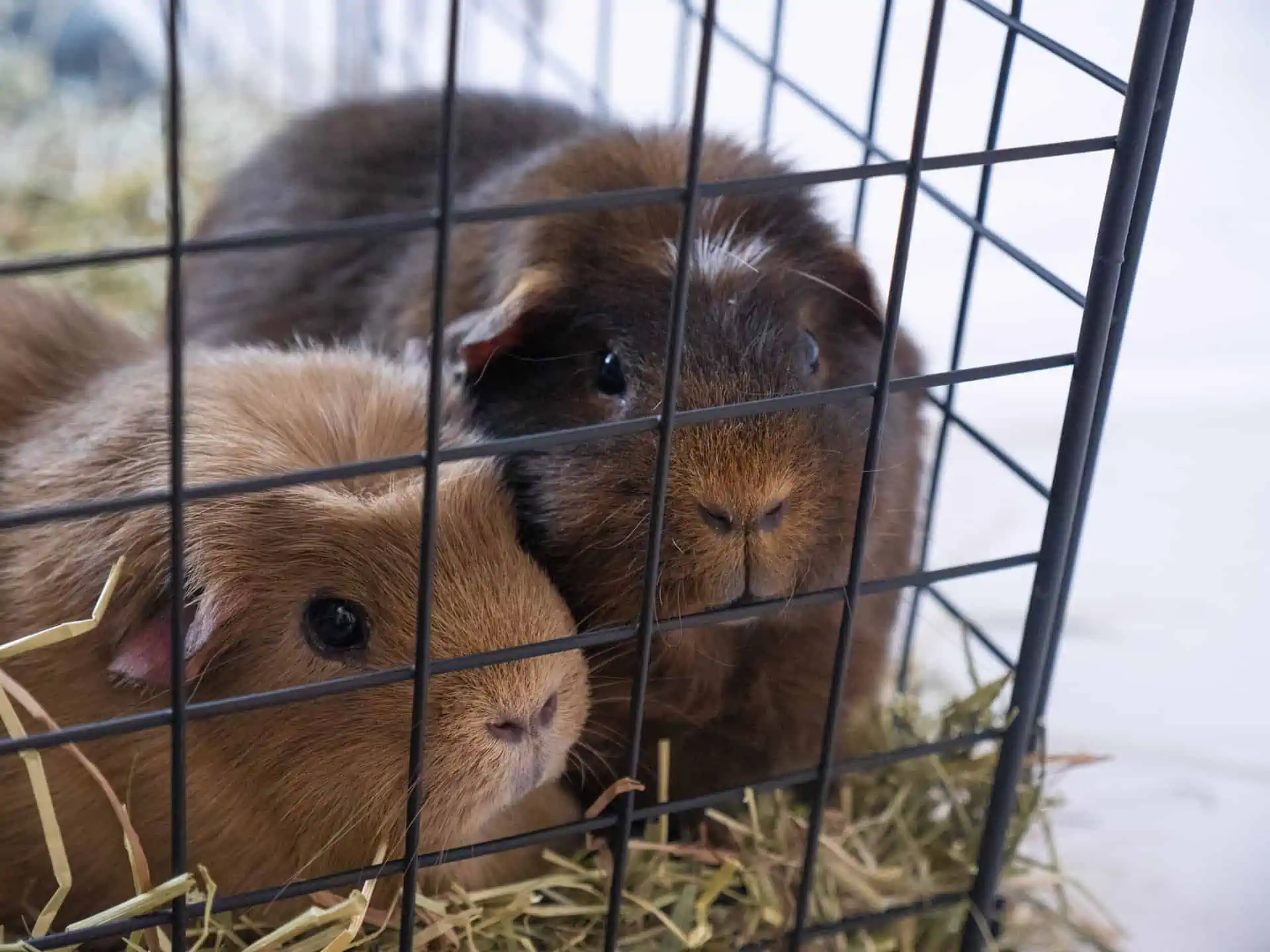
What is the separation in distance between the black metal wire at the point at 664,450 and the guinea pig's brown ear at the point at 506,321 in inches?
6.5

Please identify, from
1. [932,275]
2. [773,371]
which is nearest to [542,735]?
[773,371]

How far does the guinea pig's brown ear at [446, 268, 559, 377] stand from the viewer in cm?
158

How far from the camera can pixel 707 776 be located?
1.81m

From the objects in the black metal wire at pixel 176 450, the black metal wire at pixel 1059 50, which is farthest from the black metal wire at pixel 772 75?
the black metal wire at pixel 176 450

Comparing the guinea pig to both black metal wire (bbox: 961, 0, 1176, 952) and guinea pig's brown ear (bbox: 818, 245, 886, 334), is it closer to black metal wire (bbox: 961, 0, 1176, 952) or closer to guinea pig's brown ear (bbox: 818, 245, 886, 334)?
guinea pig's brown ear (bbox: 818, 245, 886, 334)

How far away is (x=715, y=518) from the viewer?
1.46m

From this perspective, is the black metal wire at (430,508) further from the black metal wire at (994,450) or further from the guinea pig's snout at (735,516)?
the black metal wire at (994,450)

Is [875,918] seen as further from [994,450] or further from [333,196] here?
[333,196]

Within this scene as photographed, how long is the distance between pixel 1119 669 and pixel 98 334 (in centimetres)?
151

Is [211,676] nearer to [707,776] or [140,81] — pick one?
[707,776]

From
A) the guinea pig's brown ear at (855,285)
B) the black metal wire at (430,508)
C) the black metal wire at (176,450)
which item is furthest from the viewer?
the guinea pig's brown ear at (855,285)

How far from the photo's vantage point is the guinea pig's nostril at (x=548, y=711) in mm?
1396

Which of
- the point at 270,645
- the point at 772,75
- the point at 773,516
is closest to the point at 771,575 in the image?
the point at 773,516

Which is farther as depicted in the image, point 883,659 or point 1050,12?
point 1050,12
